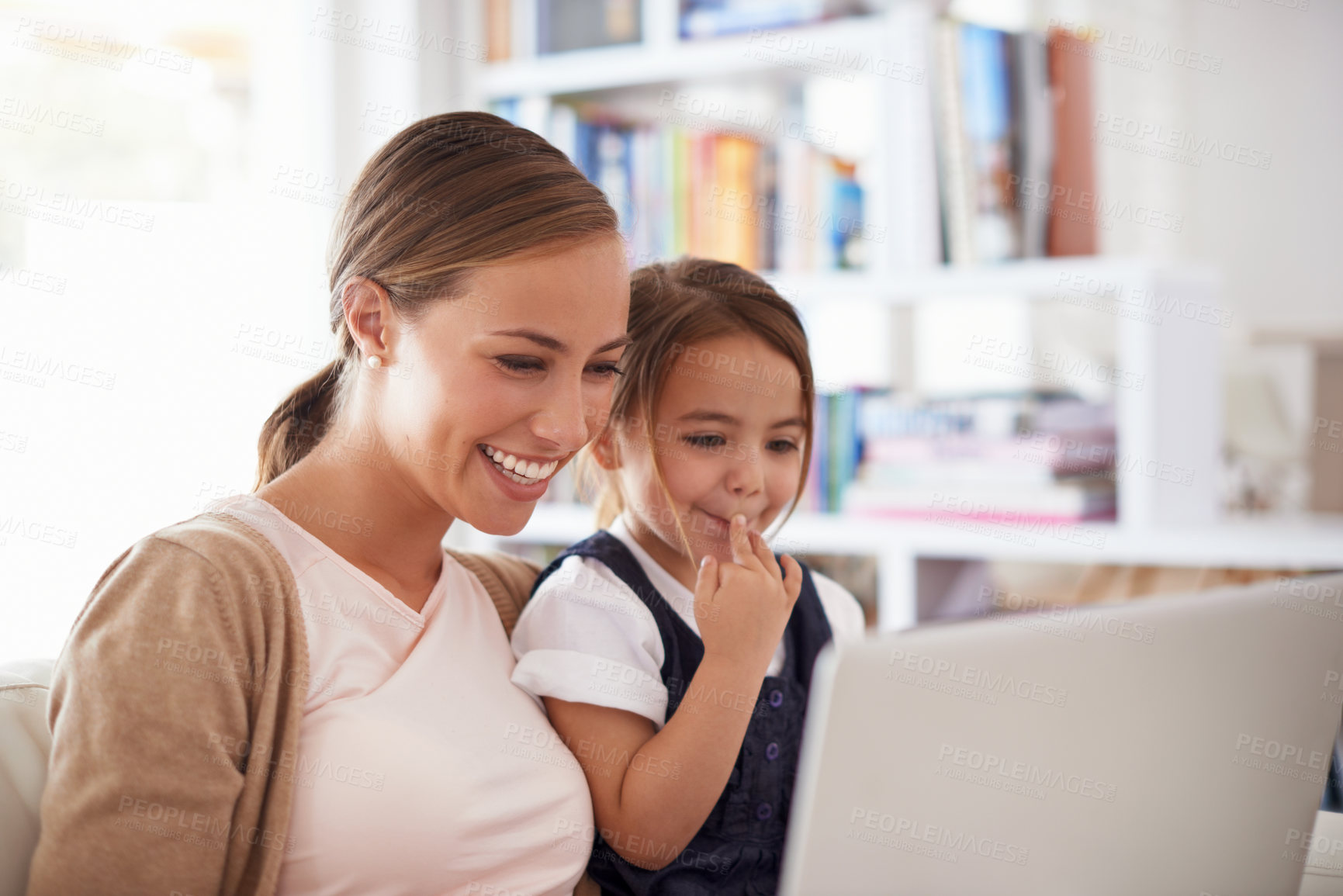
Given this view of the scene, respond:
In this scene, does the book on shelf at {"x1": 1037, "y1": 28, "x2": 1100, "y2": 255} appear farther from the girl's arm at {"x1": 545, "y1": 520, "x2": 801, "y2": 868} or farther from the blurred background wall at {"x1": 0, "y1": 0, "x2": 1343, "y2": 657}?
the girl's arm at {"x1": 545, "y1": 520, "x2": 801, "y2": 868}

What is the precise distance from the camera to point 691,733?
0.97 meters

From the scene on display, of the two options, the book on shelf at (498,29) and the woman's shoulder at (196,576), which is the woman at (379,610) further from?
the book on shelf at (498,29)

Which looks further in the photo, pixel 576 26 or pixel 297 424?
pixel 576 26

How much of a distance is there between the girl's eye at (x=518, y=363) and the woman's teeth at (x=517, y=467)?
8cm

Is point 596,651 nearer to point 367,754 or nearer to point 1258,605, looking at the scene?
point 367,754

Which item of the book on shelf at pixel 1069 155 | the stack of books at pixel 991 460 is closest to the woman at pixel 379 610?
the stack of books at pixel 991 460

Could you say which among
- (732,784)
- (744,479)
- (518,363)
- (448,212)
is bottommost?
(732,784)

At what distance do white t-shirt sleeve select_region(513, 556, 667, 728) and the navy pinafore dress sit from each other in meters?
0.03

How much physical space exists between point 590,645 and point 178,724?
1.27ft

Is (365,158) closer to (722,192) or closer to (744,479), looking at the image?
(722,192)

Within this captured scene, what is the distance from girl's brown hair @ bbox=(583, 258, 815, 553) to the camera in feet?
3.85

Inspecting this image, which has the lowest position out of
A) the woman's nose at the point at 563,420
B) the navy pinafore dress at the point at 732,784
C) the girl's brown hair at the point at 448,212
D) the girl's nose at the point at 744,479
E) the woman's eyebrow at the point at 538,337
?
the navy pinafore dress at the point at 732,784

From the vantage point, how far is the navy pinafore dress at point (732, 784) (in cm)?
103

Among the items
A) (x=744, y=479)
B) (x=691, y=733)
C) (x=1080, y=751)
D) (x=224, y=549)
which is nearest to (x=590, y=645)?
(x=691, y=733)
